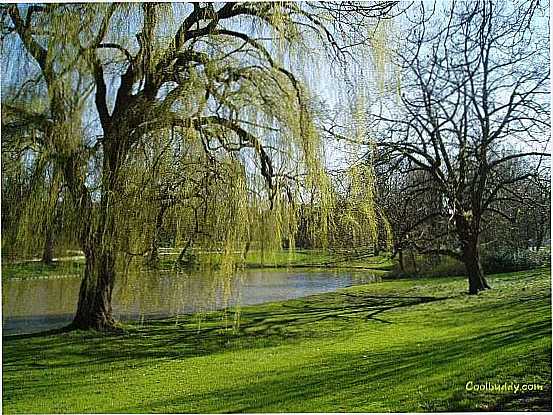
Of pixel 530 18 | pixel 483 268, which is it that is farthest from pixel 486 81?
pixel 483 268

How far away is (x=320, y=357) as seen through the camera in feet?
8.96

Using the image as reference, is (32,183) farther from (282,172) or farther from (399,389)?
(399,389)

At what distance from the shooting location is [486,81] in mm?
2807

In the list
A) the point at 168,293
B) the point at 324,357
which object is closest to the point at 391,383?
the point at 324,357

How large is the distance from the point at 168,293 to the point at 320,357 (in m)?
0.62

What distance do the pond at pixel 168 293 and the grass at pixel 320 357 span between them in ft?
0.14

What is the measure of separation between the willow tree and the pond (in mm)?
63

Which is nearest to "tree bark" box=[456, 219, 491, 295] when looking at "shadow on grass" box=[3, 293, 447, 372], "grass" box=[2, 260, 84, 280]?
"shadow on grass" box=[3, 293, 447, 372]

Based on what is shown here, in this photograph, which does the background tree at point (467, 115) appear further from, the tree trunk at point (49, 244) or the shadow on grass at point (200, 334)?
the tree trunk at point (49, 244)

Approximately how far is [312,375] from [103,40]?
1455mm

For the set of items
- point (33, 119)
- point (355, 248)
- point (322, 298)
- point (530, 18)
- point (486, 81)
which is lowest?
point (322, 298)

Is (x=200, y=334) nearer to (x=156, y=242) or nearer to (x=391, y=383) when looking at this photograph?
(x=156, y=242)

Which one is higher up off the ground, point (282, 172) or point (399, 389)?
point (282, 172)

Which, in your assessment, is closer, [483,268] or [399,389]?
[399,389]
